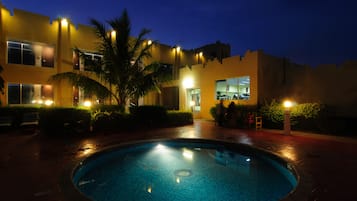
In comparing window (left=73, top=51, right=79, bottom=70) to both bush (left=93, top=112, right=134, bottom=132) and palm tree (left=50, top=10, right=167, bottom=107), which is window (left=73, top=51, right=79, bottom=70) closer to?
palm tree (left=50, top=10, right=167, bottom=107)

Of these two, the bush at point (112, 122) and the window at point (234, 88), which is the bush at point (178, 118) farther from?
the window at point (234, 88)

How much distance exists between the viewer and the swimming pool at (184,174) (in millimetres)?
4094

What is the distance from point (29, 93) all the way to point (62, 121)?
701 centimetres

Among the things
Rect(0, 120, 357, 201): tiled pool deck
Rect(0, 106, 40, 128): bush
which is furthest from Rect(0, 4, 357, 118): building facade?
Rect(0, 120, 357, 201): tiled pool deck

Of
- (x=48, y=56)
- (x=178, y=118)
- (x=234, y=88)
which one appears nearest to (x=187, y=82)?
(x=234, y=88)

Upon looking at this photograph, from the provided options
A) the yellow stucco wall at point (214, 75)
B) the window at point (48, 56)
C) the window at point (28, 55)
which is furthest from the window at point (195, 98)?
the window at point (28, 55)

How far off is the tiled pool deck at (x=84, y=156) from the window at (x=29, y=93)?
20.5 ft

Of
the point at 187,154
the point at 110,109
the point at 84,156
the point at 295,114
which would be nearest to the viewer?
the point at 84,156

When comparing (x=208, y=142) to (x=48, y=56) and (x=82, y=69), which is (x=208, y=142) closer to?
(x=82, y=69)

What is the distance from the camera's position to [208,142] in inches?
319

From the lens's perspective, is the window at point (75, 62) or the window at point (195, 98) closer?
the window at point (75, 62)

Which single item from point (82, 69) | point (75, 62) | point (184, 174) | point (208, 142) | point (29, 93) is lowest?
point (184, 174)

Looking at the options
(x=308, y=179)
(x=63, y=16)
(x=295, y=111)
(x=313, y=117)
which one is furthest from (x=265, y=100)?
Result: (x=63, y=16)

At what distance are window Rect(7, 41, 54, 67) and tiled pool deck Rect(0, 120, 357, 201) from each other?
7.51 meters
